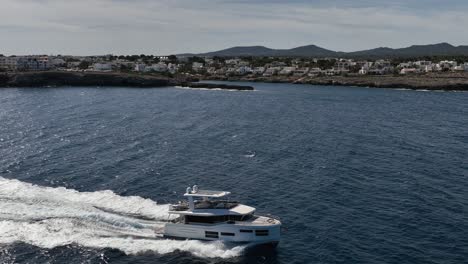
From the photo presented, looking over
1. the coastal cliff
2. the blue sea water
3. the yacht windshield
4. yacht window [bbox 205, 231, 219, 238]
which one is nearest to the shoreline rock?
the coastal cliff

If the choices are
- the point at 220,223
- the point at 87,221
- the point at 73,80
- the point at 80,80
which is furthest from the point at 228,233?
the point at 73,80

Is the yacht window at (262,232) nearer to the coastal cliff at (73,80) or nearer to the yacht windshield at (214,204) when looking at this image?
the yacht windshield at (214,204)

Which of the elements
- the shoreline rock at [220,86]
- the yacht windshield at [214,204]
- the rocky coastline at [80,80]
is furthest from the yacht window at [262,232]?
the rocky coastline at [80,80]

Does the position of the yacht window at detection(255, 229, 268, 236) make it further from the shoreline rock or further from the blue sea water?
the shoreline rock

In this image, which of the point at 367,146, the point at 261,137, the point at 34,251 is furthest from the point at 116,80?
the point at 34,251

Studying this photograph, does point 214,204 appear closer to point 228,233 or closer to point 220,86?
point 228,233
